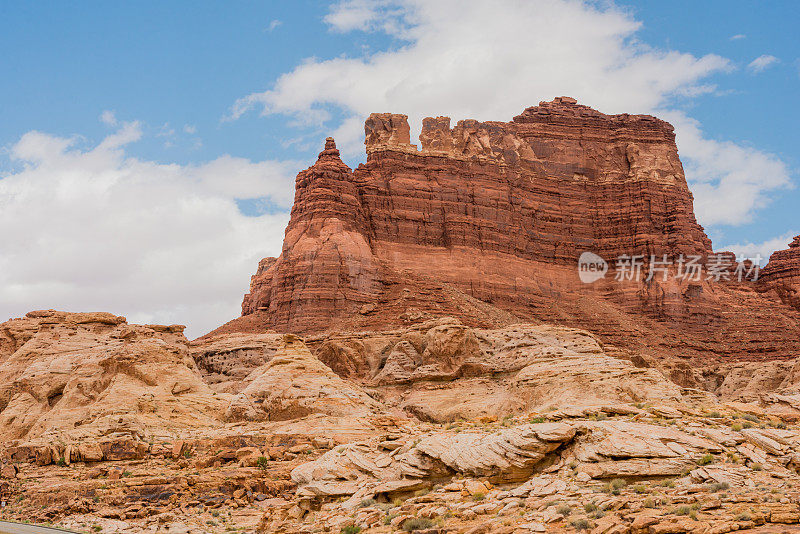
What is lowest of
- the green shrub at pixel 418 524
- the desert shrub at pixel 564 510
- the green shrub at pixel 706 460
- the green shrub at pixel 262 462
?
the green shrub at pixel 418 524

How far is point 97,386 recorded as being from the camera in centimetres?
4312

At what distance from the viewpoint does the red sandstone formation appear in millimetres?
111688

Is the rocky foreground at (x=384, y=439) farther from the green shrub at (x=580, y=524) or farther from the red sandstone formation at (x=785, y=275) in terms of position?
the red sandstone formation at (x=785, y=275)

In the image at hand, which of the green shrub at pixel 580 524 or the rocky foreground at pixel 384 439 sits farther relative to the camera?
the rocky foreground at pixel 384 439

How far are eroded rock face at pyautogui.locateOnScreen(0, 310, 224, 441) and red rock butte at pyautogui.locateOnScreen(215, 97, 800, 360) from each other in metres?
30.8

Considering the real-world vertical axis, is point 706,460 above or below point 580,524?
above

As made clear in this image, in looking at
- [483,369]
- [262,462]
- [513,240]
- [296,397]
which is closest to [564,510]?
[262,462]

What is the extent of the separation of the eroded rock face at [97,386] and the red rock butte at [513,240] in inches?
1212

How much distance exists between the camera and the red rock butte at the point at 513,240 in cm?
8669

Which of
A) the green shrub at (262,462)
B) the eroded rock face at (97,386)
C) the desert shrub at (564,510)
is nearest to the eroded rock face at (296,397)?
the eroded rock face at (97,386)

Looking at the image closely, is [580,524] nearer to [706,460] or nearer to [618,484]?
[618,484]

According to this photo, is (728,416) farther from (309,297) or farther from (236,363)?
(309,297)

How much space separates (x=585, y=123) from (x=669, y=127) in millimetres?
11784

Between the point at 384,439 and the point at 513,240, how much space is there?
80.0 metres
